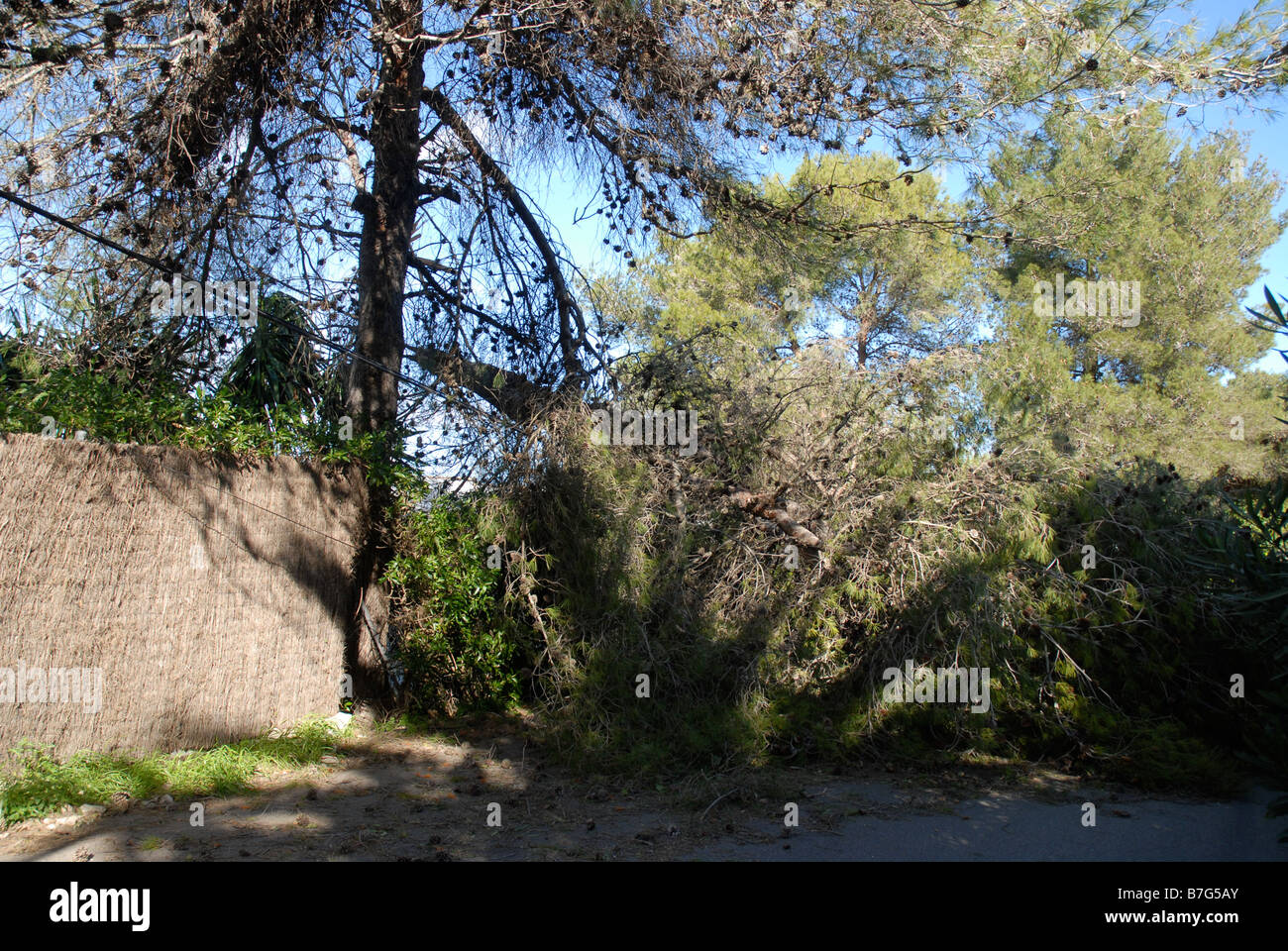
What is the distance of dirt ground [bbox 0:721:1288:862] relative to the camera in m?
4.77

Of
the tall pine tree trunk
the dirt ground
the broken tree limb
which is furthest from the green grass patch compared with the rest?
the broken tree limb

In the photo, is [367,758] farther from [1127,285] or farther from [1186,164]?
[1186,164]

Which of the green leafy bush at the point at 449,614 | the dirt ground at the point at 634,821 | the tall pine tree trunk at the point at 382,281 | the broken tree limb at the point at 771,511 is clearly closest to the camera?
the dirt ground at the point at 634,821

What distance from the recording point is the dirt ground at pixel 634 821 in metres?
4.77

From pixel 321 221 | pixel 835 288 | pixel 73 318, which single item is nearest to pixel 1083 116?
pixel 321 221

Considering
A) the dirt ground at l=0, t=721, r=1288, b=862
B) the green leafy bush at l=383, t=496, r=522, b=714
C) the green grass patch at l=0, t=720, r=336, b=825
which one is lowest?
the dirt ground at l=0, t=721, r=1288, b=862

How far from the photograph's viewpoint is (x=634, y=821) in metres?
5.50

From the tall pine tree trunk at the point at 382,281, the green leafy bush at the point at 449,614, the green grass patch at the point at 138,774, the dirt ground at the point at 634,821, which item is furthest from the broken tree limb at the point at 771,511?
the green grass patch at the point at 138,774

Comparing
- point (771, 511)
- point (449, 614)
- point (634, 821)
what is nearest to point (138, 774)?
point (449, 614)

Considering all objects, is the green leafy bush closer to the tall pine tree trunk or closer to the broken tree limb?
the tall pine tree trunk

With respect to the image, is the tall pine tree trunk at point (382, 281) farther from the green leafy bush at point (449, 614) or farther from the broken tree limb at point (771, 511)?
the broken tree limb at point (771, 511)

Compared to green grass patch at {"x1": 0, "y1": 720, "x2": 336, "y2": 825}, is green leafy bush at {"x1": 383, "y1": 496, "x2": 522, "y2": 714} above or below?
above

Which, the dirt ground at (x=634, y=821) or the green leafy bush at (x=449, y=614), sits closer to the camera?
the dirt ground at (x=634, y=821)

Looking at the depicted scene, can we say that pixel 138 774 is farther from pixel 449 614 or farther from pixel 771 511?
pixel 771 511
